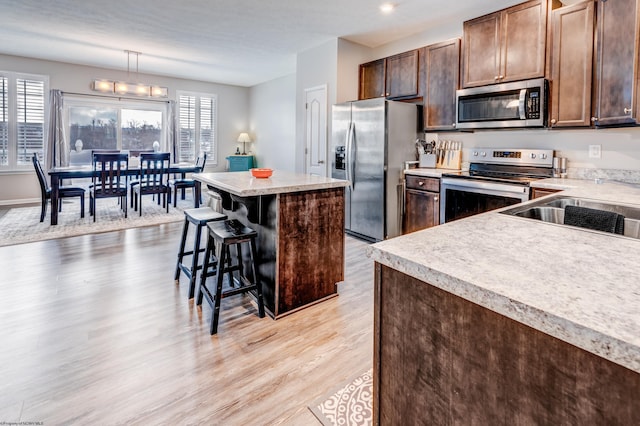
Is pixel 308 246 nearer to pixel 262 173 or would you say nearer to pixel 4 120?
pixel 262 173

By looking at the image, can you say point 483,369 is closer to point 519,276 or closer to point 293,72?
point 519,276

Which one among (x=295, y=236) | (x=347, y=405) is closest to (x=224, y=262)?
(x=295, y=236)

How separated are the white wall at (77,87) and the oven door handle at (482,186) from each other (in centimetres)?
641

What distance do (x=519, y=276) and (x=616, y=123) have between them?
2.73 metres

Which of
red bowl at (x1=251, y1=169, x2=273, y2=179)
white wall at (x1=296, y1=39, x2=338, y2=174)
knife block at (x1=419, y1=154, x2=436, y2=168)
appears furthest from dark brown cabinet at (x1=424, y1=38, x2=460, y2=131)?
red bowl at (x1=251, y1=169, x2=273, y2=179)

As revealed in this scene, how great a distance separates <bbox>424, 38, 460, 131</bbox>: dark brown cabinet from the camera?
393 cm

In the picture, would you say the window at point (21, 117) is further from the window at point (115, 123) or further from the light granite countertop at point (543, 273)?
the light granite countertop at point (543, 273)

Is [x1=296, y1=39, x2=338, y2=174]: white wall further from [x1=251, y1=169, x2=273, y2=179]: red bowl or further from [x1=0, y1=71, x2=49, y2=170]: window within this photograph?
[x1=0, y1=71, x2=49, y2=170]: window

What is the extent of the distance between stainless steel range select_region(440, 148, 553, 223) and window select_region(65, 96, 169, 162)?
6673mm

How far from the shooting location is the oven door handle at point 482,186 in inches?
123

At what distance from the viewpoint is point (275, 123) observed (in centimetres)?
807

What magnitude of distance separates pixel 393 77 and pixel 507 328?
14.4ft

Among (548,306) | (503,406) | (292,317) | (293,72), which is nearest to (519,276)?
(548,306)

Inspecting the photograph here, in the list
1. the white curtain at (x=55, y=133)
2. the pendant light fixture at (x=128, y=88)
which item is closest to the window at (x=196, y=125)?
the pendant light fixture at (x=128, y=88)
